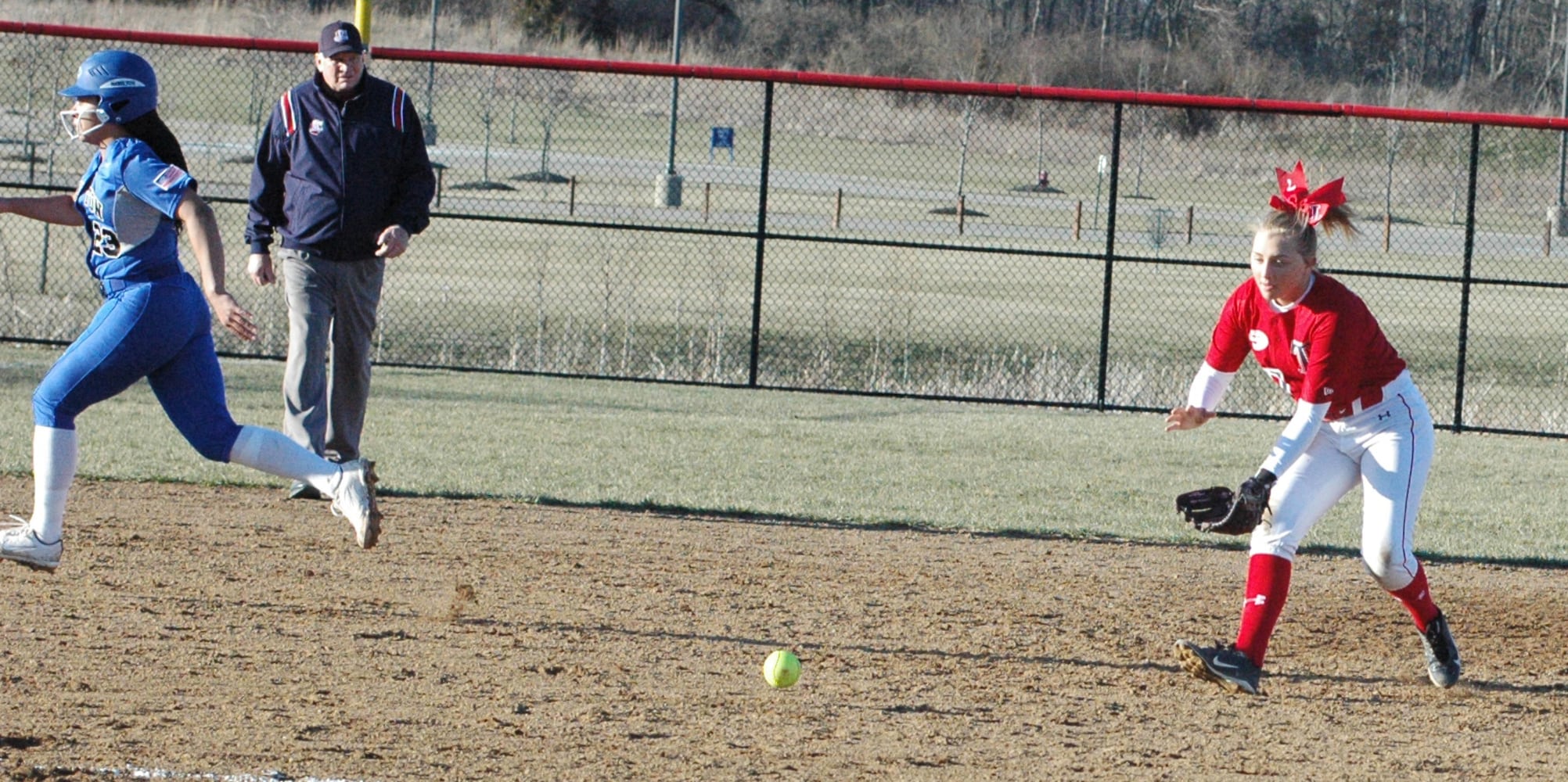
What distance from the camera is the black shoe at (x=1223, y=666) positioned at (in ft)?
17.7

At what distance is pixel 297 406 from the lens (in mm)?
7508

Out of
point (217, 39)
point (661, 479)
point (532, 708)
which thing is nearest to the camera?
point (532, 708)

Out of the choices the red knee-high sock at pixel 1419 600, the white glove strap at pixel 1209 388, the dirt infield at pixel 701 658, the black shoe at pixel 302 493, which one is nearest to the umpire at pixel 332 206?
the black shoe at pixel 302 493

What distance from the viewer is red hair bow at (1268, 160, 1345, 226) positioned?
524cm

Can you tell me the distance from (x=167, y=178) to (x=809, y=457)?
A: 5833 millimetres

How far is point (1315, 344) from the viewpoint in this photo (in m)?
5.23

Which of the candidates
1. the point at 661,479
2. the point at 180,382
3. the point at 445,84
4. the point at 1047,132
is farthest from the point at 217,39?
the point at 1047,132

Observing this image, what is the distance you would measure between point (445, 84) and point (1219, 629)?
66.1 feet

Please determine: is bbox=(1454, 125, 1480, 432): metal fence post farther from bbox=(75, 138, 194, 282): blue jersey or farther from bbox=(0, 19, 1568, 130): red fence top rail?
bbox=(75, 138, 194, 282): blue jersey

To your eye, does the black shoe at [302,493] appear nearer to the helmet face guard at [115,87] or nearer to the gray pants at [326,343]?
the gray pants at [326,343]

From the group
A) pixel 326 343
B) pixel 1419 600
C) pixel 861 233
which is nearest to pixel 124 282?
pixel 326 343

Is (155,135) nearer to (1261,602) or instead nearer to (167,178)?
(167,178)

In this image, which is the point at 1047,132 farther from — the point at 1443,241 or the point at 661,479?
the point at 661,479

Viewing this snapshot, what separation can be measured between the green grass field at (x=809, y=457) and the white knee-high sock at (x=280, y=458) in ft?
6.75
